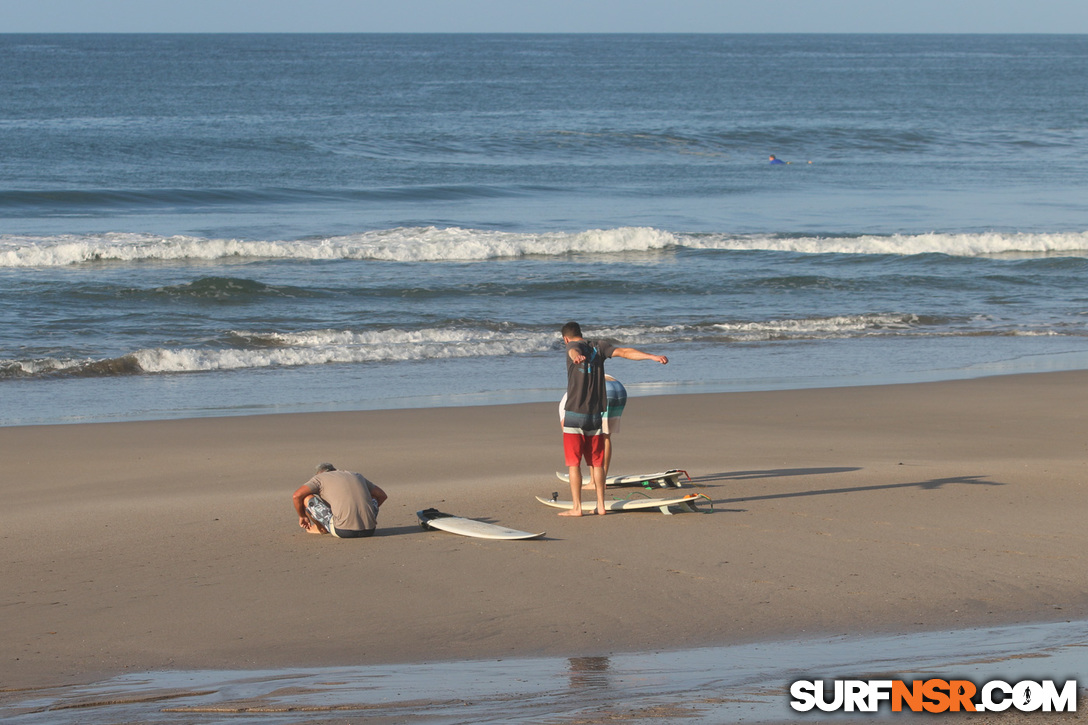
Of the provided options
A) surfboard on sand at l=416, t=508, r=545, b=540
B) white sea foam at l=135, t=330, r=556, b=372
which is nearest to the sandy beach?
surfboard on sand at l=416, t=508, r=545, b=540

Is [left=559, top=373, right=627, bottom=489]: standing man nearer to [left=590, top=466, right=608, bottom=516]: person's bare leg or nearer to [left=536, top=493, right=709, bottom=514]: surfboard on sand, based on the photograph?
[left=590, top=466, right=608, bottom=516]: person's bare leg

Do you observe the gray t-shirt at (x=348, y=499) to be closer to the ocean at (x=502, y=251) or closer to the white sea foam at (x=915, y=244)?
the ocean at (x=502, y=251)

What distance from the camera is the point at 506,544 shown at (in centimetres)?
723

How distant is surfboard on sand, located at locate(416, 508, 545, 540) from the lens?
7312mm

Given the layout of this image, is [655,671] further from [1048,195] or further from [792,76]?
[792,76]

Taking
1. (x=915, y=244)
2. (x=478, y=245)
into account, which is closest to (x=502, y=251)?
(x=478, y=245)

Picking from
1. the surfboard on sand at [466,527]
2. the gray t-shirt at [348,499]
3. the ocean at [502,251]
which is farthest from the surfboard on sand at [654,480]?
the ocean at [502,251]

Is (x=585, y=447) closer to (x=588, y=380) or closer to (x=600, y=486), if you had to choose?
(x=600, y=486)

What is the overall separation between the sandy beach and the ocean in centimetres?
247

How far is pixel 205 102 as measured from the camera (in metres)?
58.7

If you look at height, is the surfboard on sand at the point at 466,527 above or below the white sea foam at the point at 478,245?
below

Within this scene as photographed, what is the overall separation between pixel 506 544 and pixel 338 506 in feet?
3.91

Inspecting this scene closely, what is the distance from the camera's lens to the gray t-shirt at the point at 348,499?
7.40 meters

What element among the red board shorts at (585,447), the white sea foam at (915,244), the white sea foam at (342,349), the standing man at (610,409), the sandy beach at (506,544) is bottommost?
the sandy beach at (506,544)
